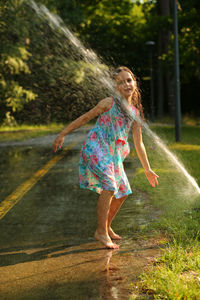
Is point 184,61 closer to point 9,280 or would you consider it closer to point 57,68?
point 57,68

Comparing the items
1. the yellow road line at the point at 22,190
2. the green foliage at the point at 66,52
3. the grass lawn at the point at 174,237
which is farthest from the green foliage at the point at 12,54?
the grass lawn at the point at 174,237

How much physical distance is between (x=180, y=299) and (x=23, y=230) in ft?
7.86

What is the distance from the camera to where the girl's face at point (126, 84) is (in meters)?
4.55

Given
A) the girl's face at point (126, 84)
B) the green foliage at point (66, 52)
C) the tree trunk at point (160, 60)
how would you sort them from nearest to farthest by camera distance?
the girl's face at point (126, 84) < the green foliage at point (66, 52) < the tree trunk at point (160, 60)

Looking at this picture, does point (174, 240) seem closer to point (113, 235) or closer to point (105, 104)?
point (113, 235)

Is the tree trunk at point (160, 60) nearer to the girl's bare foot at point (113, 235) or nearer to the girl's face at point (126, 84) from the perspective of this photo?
the girl's face at point (126, 84)

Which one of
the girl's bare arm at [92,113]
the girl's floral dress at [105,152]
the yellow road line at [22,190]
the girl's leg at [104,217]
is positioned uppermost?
the girl's bare arm at [92,113]

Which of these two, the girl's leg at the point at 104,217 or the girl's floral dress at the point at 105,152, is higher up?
the girl's floral dress at the point at 105,152

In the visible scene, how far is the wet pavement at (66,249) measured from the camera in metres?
3.48

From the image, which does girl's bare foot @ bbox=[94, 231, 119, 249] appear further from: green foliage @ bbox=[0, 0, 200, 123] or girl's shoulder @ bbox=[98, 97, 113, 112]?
green foliage @ bbox=[0, 0, 200, 123]

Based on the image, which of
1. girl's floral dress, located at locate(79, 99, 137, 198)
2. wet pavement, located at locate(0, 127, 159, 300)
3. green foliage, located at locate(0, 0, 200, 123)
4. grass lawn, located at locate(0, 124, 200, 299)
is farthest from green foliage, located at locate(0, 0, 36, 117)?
girl's floral dress, located at locate(79, 99, 137, 198)

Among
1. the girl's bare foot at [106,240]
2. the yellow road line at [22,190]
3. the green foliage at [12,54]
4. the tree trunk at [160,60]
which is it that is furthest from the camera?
the tree trunk at [160,60]

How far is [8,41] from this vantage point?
24281 mm

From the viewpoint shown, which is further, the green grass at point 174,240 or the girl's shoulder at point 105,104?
the girl's shoulder at point 105,104
